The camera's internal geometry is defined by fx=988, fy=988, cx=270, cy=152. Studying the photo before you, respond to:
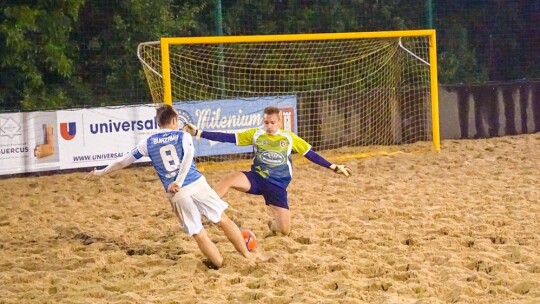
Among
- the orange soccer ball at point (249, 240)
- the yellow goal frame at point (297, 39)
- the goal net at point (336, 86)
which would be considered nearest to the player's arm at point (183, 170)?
the orange soccer ball at point (249, 240)

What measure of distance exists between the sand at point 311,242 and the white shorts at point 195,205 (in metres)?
0.39

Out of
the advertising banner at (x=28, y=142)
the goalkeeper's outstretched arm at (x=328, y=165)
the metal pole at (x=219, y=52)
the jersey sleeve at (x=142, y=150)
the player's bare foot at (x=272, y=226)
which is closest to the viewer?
the jersey sleeve at (x=142, y=150)

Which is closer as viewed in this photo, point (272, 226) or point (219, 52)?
point (272, 226)

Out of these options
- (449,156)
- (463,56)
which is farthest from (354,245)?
(463,56)

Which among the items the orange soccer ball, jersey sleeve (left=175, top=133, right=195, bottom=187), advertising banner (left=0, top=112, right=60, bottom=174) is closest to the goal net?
advertising banner (left=0, top=112, right=60, bottom=174)

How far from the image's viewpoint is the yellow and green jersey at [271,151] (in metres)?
9.26

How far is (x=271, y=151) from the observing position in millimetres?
9266

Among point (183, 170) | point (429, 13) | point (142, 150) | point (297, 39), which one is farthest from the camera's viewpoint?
point (429, 13)

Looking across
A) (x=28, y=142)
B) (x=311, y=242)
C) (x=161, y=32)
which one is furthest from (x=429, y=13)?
(x=311, y=242)

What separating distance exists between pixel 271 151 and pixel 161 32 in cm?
942

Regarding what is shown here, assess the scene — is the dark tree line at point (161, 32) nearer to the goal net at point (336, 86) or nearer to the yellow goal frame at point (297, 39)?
the goal net at point (336, 86)

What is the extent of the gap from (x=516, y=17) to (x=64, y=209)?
12.9 meters

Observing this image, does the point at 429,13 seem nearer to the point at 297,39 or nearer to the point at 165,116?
the point at 297,39

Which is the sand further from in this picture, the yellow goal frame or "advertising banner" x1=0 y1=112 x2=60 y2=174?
the yellow goal frame
